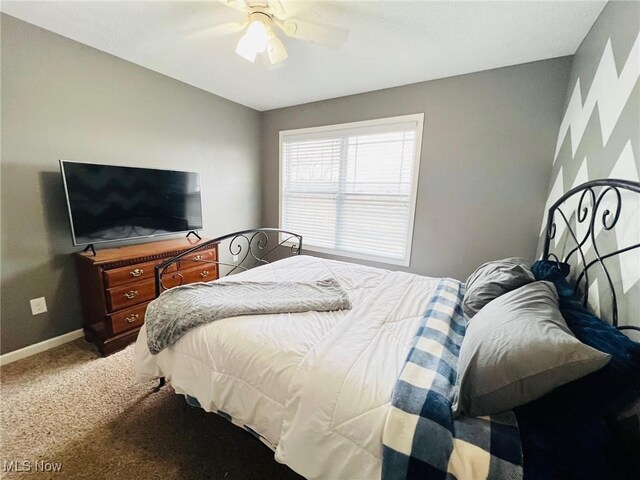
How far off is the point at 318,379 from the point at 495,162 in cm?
246

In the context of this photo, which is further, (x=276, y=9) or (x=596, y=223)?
(x=276, y=9)

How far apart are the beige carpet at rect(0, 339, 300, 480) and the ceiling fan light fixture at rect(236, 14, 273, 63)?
7.21 feet

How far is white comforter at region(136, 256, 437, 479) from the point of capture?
0.81 meters

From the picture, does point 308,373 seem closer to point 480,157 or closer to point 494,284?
point 494,284

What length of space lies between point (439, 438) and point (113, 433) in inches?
65.9

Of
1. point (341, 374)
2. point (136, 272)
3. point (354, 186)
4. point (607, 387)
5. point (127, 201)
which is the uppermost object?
point (354, 186)

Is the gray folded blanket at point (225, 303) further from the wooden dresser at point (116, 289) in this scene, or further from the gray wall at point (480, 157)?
the gray wall at point (480, 157)

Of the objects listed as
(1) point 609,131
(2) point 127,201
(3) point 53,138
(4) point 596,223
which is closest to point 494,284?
(4) point 596,223

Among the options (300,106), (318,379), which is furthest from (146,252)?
(300,106)

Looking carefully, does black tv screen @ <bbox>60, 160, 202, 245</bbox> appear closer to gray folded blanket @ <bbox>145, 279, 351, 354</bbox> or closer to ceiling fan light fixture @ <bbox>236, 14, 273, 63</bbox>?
gray folded blanket @ <bbox>145, 279, 351, 354</bbox>

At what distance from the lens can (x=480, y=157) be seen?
2408 mm

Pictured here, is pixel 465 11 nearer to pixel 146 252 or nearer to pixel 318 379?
pixel 318 379

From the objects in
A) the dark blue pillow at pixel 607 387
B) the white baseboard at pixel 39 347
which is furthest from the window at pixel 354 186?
the white baseboard at pixel 39 347

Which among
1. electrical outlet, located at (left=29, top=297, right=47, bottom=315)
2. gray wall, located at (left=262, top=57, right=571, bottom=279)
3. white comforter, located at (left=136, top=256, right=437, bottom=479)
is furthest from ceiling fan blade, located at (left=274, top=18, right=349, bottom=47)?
electrical outlet, located at (left=29, top=297, right=47, bottom=315)
